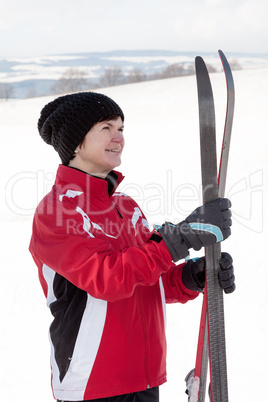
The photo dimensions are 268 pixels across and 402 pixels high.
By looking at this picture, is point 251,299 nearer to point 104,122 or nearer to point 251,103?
point 104,122

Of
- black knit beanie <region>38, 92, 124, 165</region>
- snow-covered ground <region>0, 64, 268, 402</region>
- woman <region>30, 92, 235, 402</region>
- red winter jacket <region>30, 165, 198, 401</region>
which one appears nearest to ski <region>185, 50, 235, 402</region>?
woman <region>30, 92, 235, 402</region>

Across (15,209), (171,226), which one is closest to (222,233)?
(171,226)

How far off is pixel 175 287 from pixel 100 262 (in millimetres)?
403

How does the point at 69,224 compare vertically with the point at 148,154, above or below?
below

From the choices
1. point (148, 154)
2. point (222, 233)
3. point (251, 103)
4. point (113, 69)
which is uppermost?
point (113, 69)

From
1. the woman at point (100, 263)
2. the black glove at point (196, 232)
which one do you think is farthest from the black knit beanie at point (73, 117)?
the black glove at point (196, 232)

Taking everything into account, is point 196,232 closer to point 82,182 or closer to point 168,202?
point 82,182

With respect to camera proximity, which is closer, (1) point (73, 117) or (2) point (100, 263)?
(2) point (100, 263)

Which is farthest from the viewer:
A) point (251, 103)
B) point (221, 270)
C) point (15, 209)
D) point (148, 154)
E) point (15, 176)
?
point (251, 103)

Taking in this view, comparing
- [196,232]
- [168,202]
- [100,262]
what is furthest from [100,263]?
[168,202]

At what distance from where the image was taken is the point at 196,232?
1.17 m

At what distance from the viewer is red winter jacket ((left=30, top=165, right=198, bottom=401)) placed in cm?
115

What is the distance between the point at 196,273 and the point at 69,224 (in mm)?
448

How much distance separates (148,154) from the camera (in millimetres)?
8664
